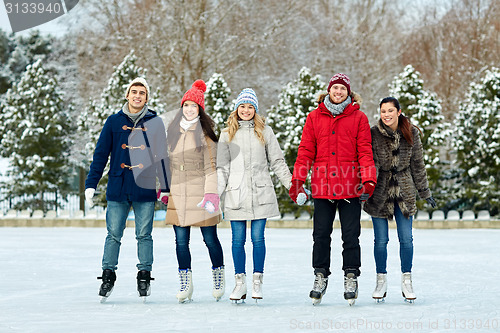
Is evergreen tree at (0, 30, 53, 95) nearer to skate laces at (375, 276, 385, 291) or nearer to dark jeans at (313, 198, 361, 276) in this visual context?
dark jeans at (313, 198, 361, 276)

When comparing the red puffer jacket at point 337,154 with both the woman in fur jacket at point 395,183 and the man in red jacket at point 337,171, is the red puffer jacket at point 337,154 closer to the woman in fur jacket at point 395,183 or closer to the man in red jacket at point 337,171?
the man in red jacket at point 337,171

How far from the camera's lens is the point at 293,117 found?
19781mm

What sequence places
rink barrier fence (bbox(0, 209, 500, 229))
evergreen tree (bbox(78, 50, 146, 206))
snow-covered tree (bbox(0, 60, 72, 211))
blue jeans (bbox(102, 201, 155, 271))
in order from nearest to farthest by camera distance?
blue jeans (bbox(102, 201, 155, 271)) → rink barrier fence (bbox(0, 209, 500, 229)) → evergreen tree (bbox(78, 50, 146, 206)) → snow-covered tree (bbox(0, 60, 72, 211))

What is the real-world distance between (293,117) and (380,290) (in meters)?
13.8

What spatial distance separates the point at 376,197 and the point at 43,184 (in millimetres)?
17368

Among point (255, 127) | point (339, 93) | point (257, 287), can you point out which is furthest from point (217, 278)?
point (339, 93)

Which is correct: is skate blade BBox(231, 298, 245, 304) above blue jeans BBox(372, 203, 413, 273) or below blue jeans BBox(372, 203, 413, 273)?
below

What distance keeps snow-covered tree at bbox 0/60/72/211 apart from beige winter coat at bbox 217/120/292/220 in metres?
16.5

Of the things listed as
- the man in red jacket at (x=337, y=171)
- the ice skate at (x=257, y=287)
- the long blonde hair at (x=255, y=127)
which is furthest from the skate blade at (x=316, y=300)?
the long blonde hair at (x=255, y=127)

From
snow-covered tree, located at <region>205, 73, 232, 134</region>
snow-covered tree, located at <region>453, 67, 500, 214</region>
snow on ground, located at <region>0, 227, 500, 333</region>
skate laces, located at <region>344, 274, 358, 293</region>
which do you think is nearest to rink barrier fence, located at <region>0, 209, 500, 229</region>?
snow-covered tree, located at <region>453, 67, 500, 214</region>

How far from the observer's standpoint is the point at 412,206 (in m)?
6.15

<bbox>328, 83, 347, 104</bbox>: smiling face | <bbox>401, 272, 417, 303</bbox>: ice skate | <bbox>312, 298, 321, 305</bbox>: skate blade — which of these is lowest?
<bbox>312, 298, 321, 305</bbox>: skate blade

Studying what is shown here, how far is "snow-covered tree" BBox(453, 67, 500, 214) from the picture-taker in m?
19.6

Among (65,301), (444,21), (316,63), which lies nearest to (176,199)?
Result: (65,301)
